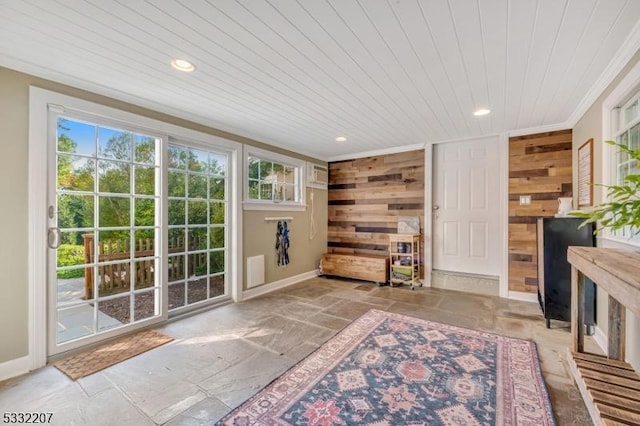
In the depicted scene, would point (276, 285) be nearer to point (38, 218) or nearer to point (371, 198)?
point (371, 198)

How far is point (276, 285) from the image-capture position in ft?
14.2

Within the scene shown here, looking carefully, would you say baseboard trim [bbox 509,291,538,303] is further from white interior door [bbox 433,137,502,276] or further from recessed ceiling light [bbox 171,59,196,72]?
recessed ceiling light [bbox 171,59,196,72]

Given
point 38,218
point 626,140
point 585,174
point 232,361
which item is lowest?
point 232,361

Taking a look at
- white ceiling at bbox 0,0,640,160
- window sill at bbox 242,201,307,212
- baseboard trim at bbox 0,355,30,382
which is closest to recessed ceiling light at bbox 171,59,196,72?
white ceiling at bbox 0,0,640,160

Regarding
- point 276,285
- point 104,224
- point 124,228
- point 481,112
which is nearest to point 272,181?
point 276,285

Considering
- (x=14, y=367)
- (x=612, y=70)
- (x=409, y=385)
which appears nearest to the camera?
(x=409, y=385)

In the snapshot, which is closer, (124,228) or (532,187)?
(124,228)

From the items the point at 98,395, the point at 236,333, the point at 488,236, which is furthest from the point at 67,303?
the point at 488,236

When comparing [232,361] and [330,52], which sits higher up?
[330,52]

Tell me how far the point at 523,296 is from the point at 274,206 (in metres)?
3.75

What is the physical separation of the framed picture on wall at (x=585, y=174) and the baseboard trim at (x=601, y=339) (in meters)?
1.23

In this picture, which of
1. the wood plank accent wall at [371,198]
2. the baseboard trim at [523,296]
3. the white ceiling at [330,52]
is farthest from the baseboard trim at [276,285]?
the baseboard trim at [523,296]

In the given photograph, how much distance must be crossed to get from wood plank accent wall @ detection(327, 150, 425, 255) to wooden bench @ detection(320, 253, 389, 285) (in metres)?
0.40

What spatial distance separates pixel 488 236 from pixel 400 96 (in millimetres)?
2661
